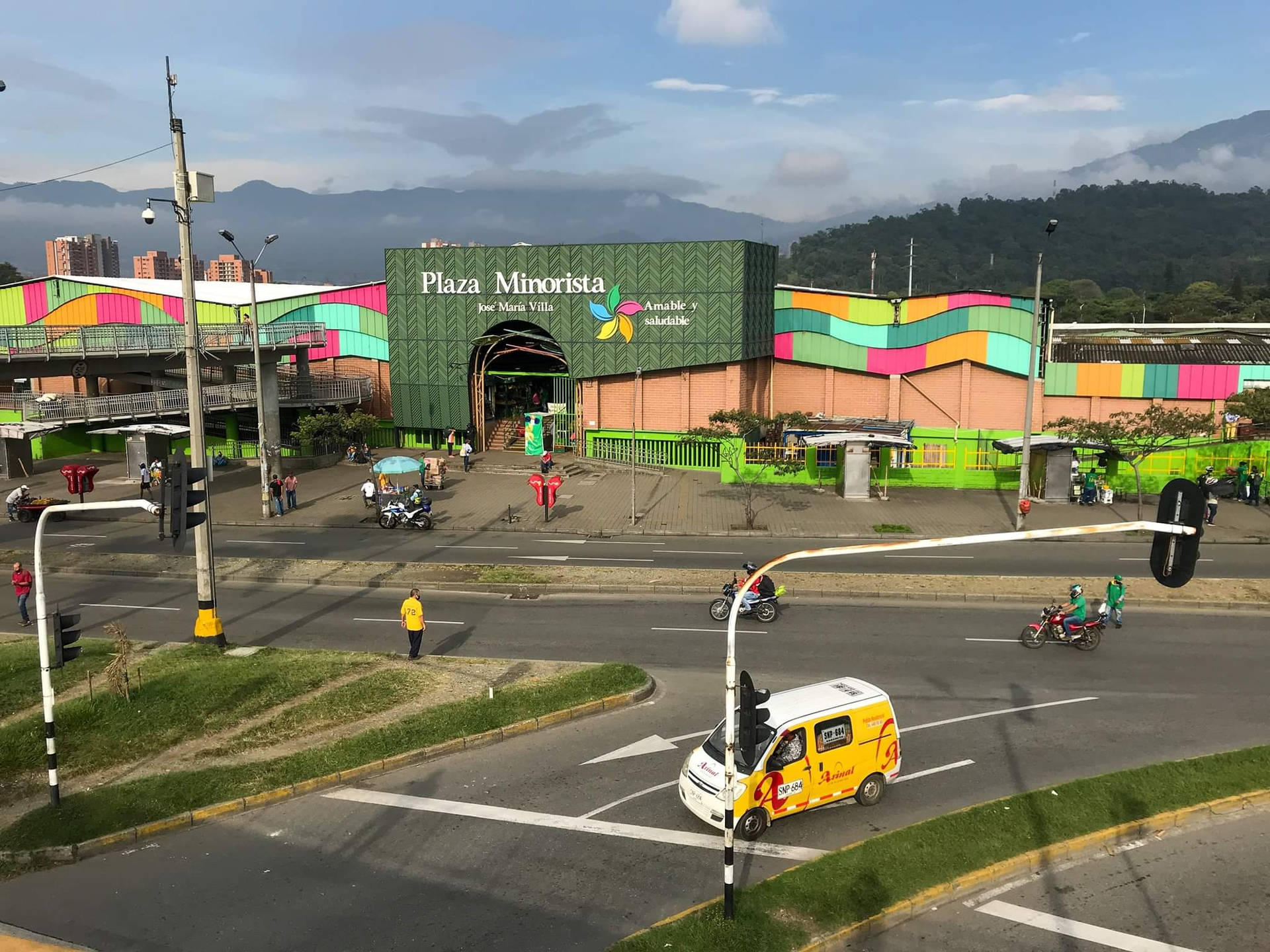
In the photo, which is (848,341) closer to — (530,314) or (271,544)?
(530,314)

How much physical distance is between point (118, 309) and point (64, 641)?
50.9m

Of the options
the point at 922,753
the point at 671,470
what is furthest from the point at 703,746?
the point at 671,470

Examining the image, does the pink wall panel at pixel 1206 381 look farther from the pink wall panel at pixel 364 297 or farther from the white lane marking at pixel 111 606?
the white lane marking at pixel 111 606

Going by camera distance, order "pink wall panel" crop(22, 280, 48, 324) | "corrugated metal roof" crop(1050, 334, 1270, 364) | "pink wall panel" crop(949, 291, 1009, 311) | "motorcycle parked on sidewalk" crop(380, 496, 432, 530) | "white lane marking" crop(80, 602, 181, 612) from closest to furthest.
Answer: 1. "white lane marking" crop(80, 602, 181, 612)
2. "motorcycle parked on sidewalk" crop(380, 496, 432, 530)
3. "pink wall panel" crop(949, 291, 1009, 311)
4. "corrugated metal roof" crop(1050, 334, 1270, 364)
5. "pink wall panel" crop(22, 280, 48, 324)

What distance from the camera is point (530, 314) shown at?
47.7 metres

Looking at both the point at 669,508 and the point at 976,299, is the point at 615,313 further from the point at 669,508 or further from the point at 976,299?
the point at 976,299

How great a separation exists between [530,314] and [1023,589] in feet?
99.1

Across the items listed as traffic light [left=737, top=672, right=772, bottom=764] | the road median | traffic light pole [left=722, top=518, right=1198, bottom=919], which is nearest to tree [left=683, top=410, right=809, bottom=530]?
the road median

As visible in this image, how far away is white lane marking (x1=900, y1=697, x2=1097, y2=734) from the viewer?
15844 millimetres

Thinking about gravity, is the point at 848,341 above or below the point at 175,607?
above

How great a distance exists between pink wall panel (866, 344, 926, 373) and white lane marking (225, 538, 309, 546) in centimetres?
2987

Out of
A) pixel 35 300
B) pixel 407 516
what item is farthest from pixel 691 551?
pixel 35 300

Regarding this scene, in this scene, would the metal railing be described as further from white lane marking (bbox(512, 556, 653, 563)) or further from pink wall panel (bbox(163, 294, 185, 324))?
white lane marking (bbox(512, 556, 653, 563))

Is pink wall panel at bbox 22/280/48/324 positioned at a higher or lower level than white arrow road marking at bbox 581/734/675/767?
higher
